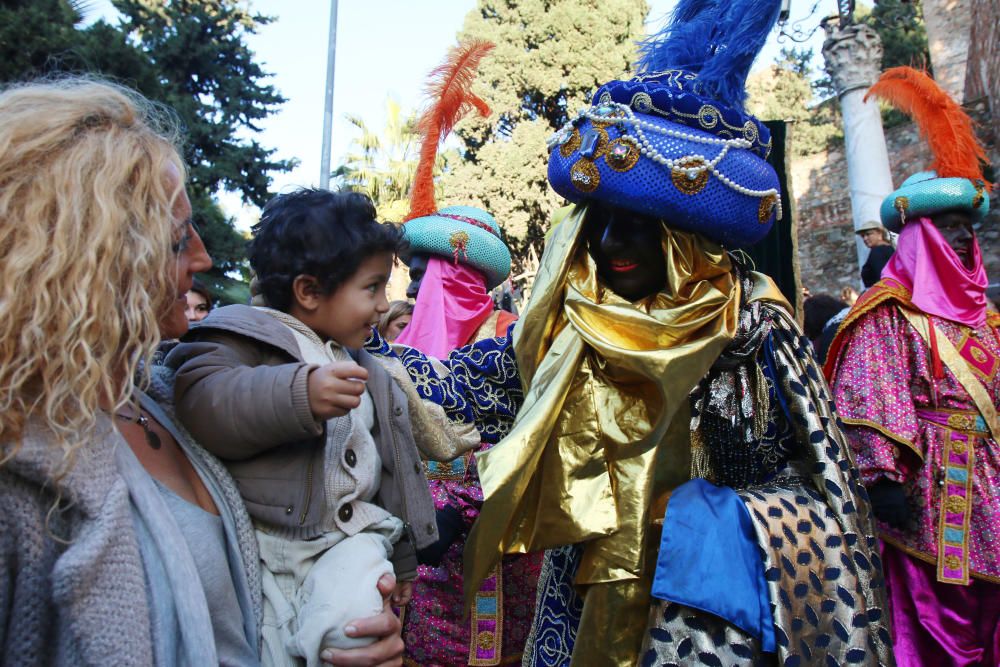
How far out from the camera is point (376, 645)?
4.91 ft

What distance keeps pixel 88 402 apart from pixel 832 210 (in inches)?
698

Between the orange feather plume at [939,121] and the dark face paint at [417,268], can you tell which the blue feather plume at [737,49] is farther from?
the orange feather plume at [939,121]

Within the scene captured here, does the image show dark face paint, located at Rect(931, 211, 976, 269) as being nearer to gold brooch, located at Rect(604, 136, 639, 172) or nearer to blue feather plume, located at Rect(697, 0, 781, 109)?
blue feather plume, located at Rect(697, 0, 781, 109)

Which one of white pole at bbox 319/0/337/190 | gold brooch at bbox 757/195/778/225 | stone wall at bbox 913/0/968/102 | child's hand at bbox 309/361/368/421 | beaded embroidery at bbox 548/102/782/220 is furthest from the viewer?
stone wall at bbox 913/0/968/102

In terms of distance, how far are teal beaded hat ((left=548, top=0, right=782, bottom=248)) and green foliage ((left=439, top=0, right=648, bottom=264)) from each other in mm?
16194

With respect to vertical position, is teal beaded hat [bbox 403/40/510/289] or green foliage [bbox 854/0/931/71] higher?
green foliage [bbox 854/0/931/71]

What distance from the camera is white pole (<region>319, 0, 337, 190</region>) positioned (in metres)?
10.8

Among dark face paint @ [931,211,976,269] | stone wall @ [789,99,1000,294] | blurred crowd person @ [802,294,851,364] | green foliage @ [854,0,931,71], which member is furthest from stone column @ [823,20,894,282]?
green foliage @ [854,0,931,71]

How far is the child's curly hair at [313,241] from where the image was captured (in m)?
1.78

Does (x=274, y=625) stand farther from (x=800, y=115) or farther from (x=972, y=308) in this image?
(x=800, y=115)

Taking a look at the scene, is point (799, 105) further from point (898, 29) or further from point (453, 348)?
point (453, 348)

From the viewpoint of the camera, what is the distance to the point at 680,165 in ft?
6.62

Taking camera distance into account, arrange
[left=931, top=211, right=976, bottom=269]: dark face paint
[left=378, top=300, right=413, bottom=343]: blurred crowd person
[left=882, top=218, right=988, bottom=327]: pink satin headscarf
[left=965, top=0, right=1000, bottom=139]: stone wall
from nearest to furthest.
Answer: [left=882, top=218, right=988, bottom=327]: pink satin headscarf < [left=931, top=211, right=976, bottom=269]: dark face paint < [left=378, top=300, right=413, bottom=343]: blurred crowd person < [left=965, top=0, right=1000, bottom=139]: stone wall

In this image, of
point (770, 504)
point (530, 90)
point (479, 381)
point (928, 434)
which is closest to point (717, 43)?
point (479, 381)
